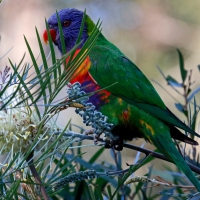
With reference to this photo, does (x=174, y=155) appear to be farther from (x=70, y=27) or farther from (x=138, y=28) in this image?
(x=138, y=28)

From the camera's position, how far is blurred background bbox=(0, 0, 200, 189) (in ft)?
13.7

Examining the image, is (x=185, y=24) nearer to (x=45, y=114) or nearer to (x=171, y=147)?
(x=171, y=147)

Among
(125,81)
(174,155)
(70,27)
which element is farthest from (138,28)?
(174,155)

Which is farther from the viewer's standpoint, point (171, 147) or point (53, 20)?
point (53, 20)

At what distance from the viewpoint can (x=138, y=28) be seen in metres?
4.87

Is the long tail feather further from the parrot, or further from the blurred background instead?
the blurred background

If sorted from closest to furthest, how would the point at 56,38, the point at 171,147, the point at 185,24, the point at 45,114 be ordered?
the point at 45,114 < the point at 171,147 < the point at 56,38 < the point at 185,24

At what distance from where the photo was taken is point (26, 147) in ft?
2.24

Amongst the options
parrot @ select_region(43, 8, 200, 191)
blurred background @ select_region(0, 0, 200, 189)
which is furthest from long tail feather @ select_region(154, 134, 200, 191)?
blurred background @ select_region(0, 0, 200, 189)

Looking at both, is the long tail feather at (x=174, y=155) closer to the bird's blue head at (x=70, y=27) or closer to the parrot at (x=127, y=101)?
the parrot at (x=127, y=101)

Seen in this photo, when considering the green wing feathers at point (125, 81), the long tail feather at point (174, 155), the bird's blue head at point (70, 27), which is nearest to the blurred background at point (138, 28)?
the bird's blue head at point (70, 27)

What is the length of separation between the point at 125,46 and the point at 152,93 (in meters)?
3.24

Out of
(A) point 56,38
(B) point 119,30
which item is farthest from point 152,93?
(B) point 119,30

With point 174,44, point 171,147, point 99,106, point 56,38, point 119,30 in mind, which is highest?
point 119,30
